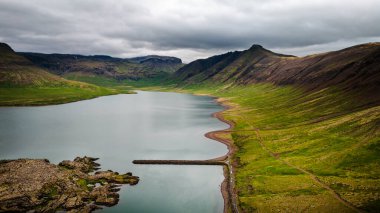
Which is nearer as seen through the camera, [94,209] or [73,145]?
[94,209]

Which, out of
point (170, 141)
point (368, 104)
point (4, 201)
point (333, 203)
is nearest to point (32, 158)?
point (4, 201)

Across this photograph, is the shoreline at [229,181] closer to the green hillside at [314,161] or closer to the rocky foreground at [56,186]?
the green hillside at [314,161]

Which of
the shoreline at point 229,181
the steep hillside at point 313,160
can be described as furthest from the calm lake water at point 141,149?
the steep hillside at point 313,160

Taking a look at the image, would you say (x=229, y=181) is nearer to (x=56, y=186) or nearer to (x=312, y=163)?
(x=312, y=163)

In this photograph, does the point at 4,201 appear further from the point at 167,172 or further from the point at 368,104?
the point at 368,104

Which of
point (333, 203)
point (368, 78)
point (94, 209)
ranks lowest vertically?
point (94, 209)

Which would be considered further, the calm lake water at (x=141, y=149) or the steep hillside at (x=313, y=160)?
the calm lake water at (x=141, y=149)

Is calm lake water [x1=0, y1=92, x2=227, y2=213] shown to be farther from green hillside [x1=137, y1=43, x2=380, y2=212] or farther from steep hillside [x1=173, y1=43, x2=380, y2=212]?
steep hillside [x1=173, y1=43, x2=380, y2=212]

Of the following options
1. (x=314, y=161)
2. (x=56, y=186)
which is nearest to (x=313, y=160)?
(x=314, y=161)

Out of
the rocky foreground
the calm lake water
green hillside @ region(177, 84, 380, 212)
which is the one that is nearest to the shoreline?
the calm lake water
